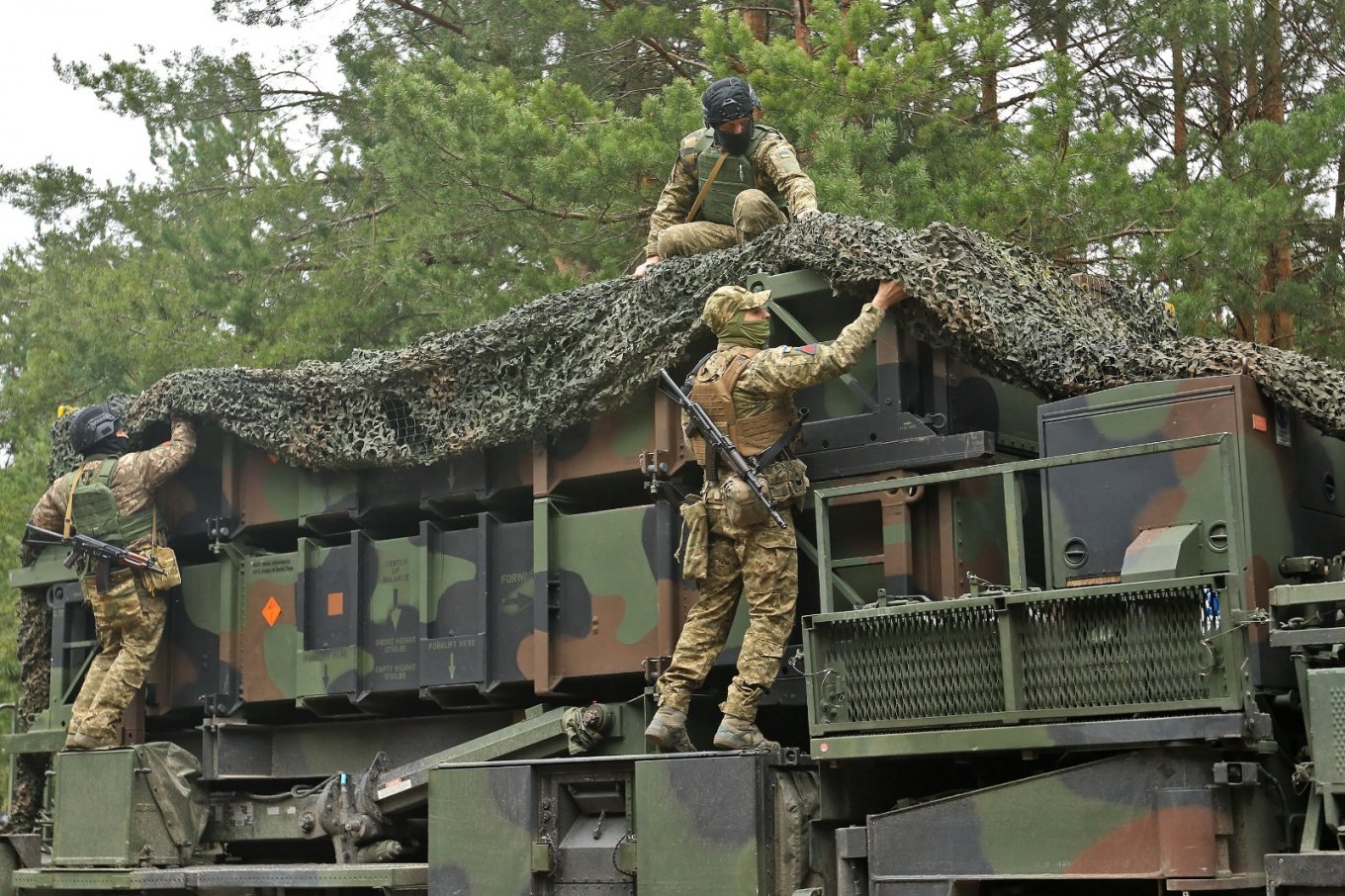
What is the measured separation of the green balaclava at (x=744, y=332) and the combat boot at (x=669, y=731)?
1.47 metres

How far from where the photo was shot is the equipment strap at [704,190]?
825cm

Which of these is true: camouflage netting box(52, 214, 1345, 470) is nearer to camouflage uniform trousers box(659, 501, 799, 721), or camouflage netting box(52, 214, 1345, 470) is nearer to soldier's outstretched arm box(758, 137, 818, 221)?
soldier's outstretched arm box(758, 137, 818, 221)

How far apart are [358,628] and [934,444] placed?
3.18m

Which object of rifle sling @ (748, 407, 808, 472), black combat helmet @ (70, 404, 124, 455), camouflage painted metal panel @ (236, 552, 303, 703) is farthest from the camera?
black combat helmet @ (70, 404, 124, 455)

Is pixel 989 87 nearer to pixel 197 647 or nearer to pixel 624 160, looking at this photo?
pixel 624 160

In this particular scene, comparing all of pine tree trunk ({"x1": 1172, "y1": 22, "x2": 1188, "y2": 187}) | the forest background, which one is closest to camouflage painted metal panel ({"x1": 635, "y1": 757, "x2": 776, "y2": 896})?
the forest background

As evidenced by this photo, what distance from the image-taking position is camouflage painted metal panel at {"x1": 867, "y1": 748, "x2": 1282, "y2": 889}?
5598 millimetres

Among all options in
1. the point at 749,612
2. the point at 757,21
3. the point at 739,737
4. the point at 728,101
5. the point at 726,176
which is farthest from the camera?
the point at 757,21

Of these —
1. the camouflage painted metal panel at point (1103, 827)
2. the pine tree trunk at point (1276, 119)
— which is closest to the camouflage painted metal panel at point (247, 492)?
the camouflage painted metal panel at point (1103, 827)

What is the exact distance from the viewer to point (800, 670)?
23.2 ft

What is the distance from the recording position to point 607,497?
8.27 m

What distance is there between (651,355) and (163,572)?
3158 mm

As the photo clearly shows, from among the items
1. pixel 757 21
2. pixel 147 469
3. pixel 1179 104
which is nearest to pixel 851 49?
pixel 757 21

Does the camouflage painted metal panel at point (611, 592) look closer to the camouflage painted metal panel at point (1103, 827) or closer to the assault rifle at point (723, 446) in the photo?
the assault rifle at point (723, 446)
